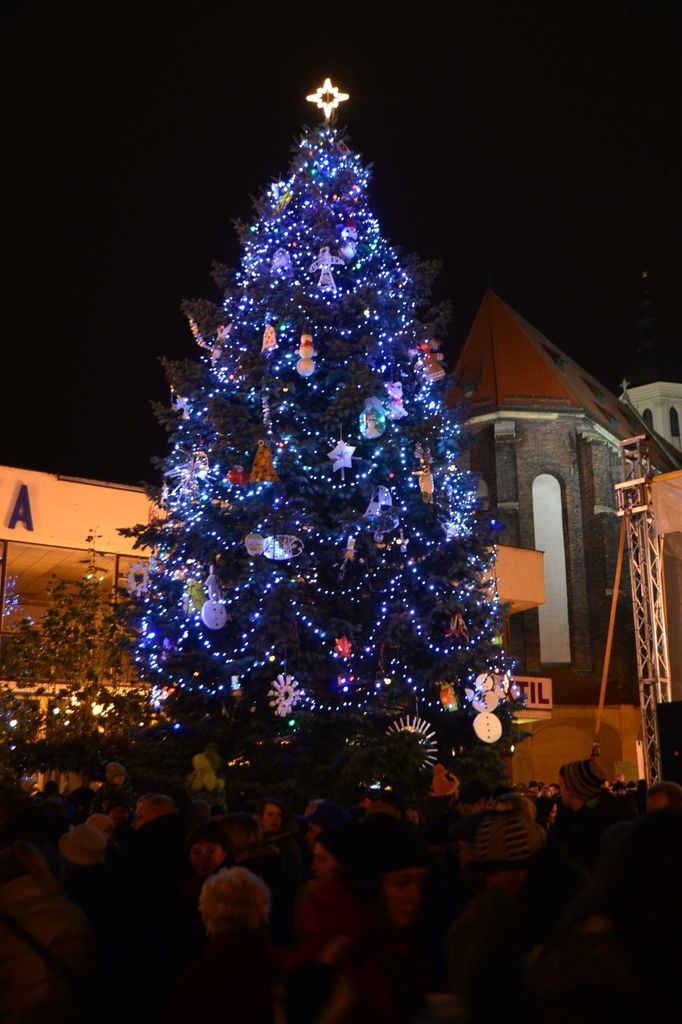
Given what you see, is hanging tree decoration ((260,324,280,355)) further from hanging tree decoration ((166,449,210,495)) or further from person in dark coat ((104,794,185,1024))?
person in dark coat ((104,794,185,1024))

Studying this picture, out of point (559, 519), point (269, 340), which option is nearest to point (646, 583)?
point (269, 340)

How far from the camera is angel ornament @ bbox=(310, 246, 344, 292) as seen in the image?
1599 cm

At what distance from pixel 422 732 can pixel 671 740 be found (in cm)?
367

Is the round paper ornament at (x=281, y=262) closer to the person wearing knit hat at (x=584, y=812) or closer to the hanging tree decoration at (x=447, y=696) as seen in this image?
the hanging tree decoration at (x=447, y=696)

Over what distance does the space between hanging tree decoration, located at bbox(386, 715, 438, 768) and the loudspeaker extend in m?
3.37

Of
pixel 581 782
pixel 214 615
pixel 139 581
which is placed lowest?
pixel 581 782

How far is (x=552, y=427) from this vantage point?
47875 millimetres

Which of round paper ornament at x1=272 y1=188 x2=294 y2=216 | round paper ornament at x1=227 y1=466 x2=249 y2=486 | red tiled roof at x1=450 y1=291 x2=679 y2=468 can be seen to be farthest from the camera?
red tiled roof at x1=450 y1=291 x2=679 y2=468

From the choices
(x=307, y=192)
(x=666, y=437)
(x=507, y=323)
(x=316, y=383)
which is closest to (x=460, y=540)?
(x=316, y=383)

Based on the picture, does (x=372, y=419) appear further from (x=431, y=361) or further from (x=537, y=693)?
(x=537, y=693)

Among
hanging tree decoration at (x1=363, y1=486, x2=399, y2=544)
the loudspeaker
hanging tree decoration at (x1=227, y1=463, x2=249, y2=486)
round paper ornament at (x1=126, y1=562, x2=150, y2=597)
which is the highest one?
hanging tree decoration at (x1=227, y1=463, x2=249, y2=486)

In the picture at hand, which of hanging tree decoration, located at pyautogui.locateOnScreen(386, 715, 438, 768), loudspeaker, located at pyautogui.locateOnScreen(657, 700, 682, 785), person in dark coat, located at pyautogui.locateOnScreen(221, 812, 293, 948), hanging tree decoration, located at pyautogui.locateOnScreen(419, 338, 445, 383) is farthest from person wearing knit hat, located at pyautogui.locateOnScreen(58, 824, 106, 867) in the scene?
hanging tree decoration, located at pyautogui.locateOnScreen(419, 338, 445, 383)

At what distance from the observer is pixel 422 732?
14.7 meters

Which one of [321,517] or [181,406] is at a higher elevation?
[181,406]
